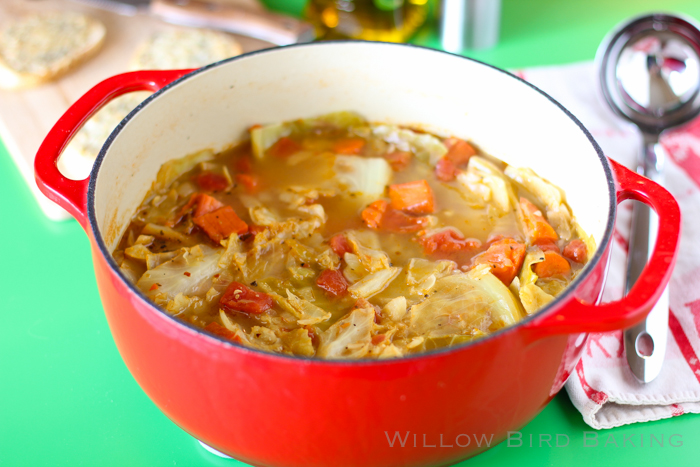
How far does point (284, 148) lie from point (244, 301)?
0.64m

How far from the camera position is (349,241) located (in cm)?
162

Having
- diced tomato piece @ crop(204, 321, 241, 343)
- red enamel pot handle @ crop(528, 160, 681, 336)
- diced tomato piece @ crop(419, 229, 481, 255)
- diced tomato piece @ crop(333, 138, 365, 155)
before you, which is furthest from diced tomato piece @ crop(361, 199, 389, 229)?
red enamel pot handle @ crop(528, 160, 681, 336)

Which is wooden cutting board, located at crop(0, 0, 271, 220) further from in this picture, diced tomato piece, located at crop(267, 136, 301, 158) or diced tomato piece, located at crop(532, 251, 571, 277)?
diced tomato piece, located at crop(532, 251, 571, 277)

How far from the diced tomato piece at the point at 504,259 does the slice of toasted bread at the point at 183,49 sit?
139 centimetres

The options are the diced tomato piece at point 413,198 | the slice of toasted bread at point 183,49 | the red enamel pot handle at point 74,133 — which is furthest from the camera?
the slice of toasted bread at point 183,49

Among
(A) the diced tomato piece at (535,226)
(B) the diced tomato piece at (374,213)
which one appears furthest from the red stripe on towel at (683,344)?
(B) the diced tomato piece at (374,213)

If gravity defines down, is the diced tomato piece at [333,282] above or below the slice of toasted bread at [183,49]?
below

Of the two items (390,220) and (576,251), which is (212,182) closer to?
(390,220)

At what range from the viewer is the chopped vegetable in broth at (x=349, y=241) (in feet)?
4.55

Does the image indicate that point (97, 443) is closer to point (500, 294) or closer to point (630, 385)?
point (500, 294)

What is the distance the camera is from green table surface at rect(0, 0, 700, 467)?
4.74 feet

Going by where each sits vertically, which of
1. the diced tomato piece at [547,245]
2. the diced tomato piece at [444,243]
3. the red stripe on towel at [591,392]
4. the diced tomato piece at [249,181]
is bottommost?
the red stripe on towel at [591,392]

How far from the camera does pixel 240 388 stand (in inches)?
41.1

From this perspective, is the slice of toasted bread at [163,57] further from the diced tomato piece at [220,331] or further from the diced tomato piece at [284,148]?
the diced tomato piece at [220,331]
